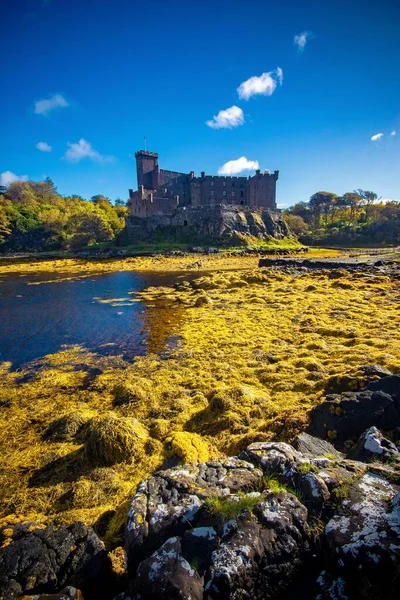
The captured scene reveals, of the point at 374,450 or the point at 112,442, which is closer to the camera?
the point at 374,450

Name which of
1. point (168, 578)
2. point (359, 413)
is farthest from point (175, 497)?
point (359, 413)

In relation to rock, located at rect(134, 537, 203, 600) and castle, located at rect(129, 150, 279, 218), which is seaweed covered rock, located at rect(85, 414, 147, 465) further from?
castle, located at rect(129, 150, 279, 218)

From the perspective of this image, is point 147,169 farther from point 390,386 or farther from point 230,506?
point 230,506

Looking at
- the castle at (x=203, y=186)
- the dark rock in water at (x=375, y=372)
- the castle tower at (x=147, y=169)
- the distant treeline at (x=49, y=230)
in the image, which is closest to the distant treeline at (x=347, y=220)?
the castle at (x=203, y=186)

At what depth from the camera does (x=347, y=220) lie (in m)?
93.6

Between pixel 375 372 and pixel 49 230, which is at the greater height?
pixel 49 230

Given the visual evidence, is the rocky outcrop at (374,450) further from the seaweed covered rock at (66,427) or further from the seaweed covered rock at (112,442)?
the seaweed covered rock at (66,427)

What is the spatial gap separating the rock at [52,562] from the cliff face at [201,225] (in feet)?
229

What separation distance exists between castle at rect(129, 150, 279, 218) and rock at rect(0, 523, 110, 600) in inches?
3271

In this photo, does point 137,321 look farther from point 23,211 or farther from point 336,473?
point 23,211

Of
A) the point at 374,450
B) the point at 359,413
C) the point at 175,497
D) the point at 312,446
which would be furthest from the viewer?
the point at 359,413

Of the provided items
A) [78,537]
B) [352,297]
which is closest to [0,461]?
[78,537]

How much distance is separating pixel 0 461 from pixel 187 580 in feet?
20.6

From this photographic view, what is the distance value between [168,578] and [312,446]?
12.3 feet
